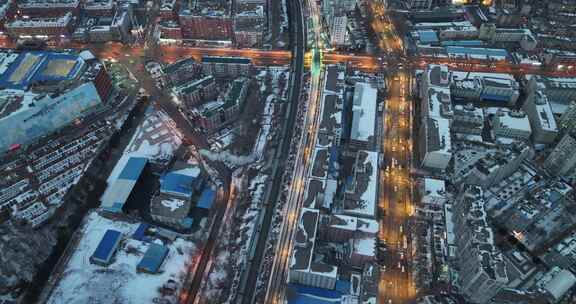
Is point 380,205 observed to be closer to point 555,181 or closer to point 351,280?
point 351,280

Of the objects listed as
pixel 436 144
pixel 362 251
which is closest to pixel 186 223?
pixel 362 251

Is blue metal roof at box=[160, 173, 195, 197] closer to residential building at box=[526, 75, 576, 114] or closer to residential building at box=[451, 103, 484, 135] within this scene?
residential building at box=[451, 103, 484, 135]

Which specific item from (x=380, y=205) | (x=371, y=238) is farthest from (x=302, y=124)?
(x=371, y=238)

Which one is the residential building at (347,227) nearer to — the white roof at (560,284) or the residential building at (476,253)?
the residential building at (476,253)

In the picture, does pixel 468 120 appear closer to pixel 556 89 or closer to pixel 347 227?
pixel 556 89

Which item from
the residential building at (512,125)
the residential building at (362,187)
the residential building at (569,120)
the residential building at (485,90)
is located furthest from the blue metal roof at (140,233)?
the residential building at (569,120)
